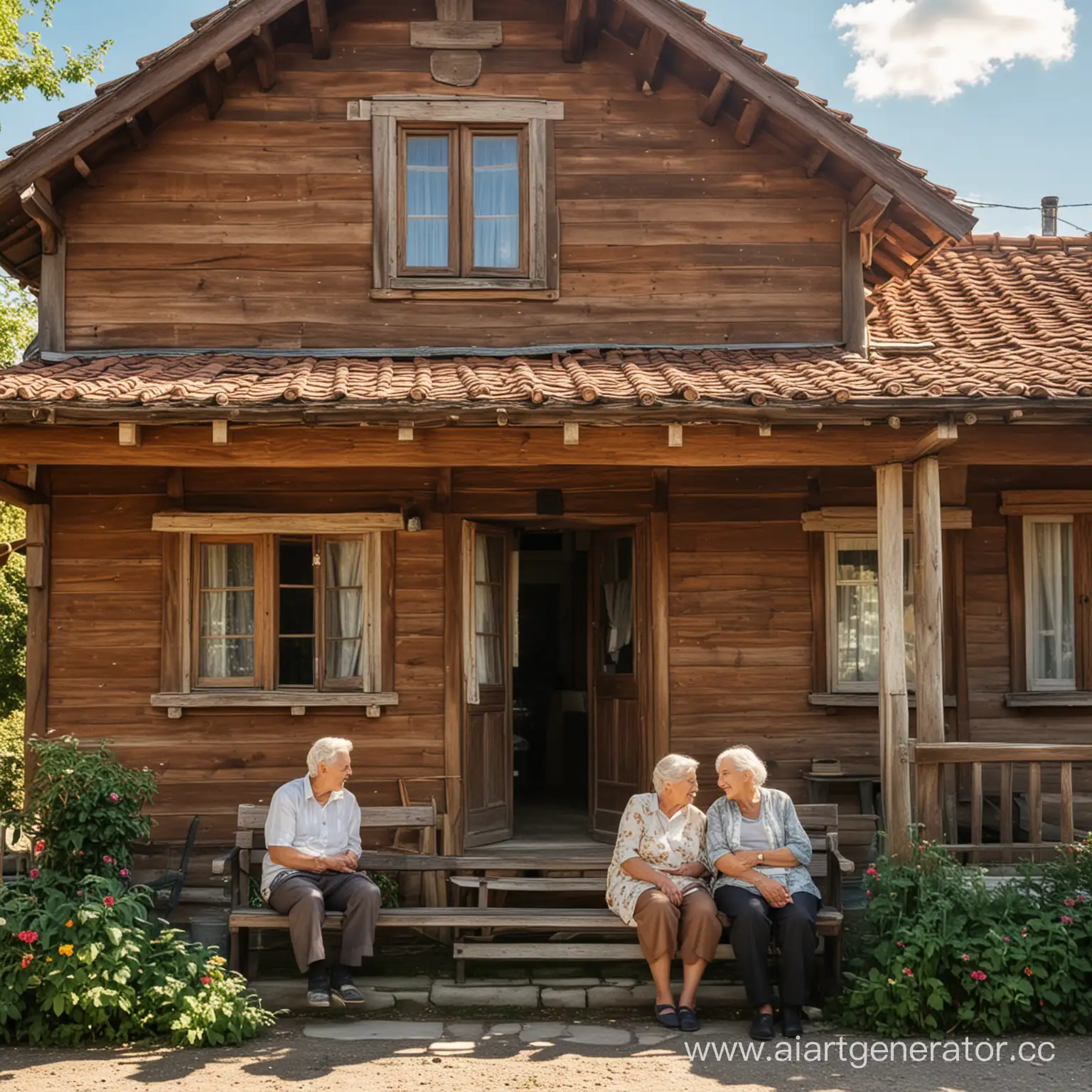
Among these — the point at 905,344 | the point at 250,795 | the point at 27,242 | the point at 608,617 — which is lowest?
the point at 250,795

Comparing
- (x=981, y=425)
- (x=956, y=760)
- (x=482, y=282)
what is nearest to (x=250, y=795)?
(x=482, y=282)

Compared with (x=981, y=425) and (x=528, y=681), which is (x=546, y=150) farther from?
(x=528, y=681)

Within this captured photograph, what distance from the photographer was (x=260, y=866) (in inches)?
333

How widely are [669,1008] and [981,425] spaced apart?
386 cm

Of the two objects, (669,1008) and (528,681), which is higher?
(528,681)

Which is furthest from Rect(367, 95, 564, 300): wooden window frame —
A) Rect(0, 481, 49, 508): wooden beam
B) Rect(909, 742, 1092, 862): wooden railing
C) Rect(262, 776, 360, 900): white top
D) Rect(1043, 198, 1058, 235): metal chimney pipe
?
Rect(1043, 198, 1058, 235): metal chimney pipe

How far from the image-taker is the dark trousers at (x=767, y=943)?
254 inches

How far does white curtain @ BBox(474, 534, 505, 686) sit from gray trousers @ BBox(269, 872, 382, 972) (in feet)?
8.39

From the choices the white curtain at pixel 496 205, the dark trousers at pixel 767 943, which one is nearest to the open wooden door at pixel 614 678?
the white curtain at pixel 496 205

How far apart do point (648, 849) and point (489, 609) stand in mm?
3016

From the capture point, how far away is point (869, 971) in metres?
6.54

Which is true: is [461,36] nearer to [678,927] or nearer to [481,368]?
[481,368]

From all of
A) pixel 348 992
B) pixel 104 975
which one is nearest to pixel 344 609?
pixel 348 992

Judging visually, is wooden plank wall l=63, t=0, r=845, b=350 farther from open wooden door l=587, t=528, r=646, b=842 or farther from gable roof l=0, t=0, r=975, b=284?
open wooden door l=587, t=528, r=646, b=842
